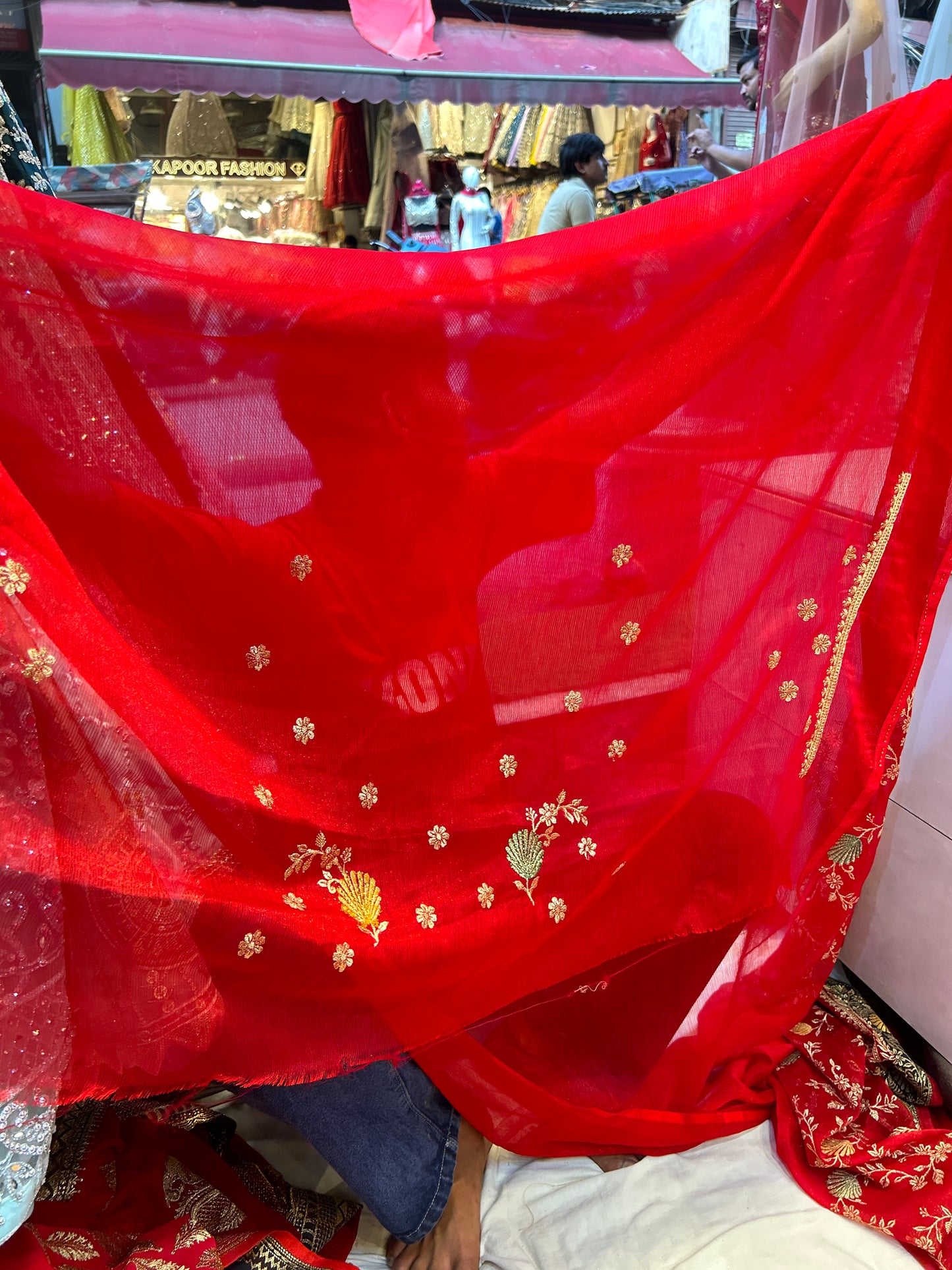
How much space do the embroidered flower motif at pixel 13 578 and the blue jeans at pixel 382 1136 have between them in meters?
0.52

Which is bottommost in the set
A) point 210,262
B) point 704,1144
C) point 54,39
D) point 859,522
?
point 704,1144

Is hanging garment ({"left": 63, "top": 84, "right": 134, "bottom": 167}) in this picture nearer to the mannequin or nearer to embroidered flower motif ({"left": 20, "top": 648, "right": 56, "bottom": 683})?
the mannequin

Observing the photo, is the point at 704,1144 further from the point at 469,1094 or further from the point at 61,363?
the point at 61,363

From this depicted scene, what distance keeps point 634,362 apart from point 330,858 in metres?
0.49

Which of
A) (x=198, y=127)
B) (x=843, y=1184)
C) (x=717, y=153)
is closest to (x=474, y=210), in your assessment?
(x=198, y=127)

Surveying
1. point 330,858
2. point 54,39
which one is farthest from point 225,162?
point 330,858

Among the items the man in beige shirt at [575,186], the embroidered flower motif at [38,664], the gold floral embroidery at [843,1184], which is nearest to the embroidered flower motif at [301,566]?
the embroidered flower motif at [38,664]

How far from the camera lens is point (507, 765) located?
0.82m

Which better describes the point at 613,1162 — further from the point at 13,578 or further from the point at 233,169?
the point at 233,169

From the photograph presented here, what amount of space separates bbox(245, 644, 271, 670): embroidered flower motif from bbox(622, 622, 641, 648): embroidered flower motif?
32cm

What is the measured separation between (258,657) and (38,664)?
0.18 meters

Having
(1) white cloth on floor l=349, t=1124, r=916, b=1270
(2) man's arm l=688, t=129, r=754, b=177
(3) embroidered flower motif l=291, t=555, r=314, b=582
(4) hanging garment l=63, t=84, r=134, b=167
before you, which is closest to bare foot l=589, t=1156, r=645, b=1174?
(1) white cloth on floor l=349, t=1124, r=916, b=1270

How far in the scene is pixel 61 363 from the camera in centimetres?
66

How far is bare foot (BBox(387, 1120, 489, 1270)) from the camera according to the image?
901 mm
